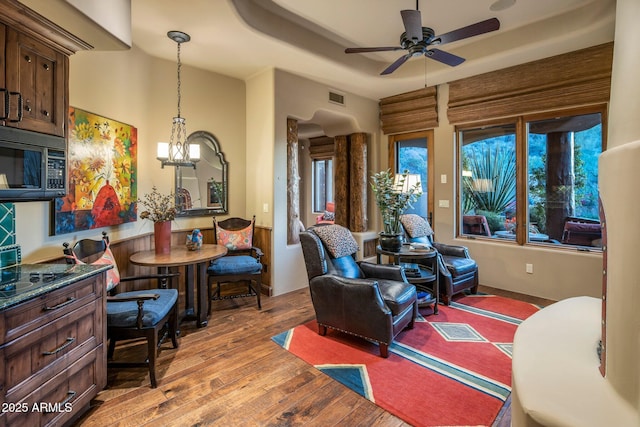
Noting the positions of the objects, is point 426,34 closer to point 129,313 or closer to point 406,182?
point 406,182

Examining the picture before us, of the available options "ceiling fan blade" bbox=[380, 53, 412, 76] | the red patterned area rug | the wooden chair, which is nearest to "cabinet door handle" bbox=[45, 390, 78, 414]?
the wooden chair

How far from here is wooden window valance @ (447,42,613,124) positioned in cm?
369

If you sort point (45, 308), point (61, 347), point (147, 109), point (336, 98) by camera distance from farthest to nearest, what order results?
point (336, 98) → point (147, 109) → point (61, 347) → point (45, 308)

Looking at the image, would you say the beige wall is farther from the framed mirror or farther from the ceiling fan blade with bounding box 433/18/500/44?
the ceiling fan blade with bounding box 433/18/500/44

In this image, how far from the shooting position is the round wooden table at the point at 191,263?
297 centimetres

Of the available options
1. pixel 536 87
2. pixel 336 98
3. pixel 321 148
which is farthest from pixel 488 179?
pixel 321 148

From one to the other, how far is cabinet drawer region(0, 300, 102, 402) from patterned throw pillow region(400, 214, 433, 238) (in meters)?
3.55

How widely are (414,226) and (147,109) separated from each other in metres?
3.72

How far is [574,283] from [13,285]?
5.30 m

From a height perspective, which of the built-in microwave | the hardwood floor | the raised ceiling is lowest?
the hardwood floor

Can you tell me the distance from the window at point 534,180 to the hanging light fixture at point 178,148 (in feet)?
12.8

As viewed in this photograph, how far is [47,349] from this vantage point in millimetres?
1704

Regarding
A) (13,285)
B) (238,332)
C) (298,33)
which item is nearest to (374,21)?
(298,33)

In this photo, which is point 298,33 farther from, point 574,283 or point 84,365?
point 574,283
